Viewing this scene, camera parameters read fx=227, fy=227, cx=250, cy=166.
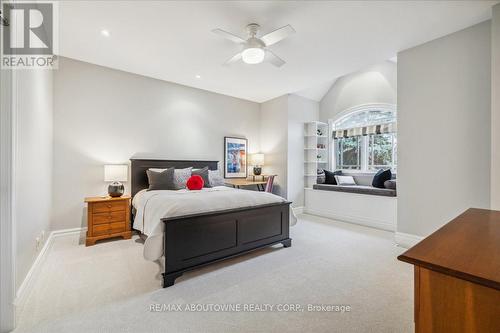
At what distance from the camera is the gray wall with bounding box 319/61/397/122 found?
4.84m

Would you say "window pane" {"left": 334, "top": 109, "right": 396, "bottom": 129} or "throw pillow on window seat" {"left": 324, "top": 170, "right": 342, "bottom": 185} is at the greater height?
"window pane" {"left": 334, "top": 109, "right": 396, "bottom": 129}

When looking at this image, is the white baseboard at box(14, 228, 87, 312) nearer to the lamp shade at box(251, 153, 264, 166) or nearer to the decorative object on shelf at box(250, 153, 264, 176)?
the decorative object on shelf at box(250, 153, 264, 176)

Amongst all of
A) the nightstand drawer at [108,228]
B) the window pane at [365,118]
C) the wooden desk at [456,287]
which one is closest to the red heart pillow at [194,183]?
the nightstand drawer at [108,228]

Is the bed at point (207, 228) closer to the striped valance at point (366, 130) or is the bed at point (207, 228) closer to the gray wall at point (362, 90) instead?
the striped valance at point (366, 130)

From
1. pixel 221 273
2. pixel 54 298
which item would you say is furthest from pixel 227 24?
pixel 54 298

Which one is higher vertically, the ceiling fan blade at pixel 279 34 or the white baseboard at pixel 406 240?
the ceiling fan blade at pixel 279 34

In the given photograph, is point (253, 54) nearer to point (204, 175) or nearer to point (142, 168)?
point (204, 175)

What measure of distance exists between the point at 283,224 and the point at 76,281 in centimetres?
243

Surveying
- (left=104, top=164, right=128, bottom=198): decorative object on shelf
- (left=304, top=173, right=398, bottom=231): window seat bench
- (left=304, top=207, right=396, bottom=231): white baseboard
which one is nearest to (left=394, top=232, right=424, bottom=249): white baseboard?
(left=304, top=173, right=398, bottom=231): window seat bench

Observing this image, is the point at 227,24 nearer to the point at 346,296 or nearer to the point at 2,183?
the point at 2,183

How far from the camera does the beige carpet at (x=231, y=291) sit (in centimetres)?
167

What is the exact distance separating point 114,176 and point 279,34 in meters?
3.15

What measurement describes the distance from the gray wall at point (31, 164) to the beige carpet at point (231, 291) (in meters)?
0.41

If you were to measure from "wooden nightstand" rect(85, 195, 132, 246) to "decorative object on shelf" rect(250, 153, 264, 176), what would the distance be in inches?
114
